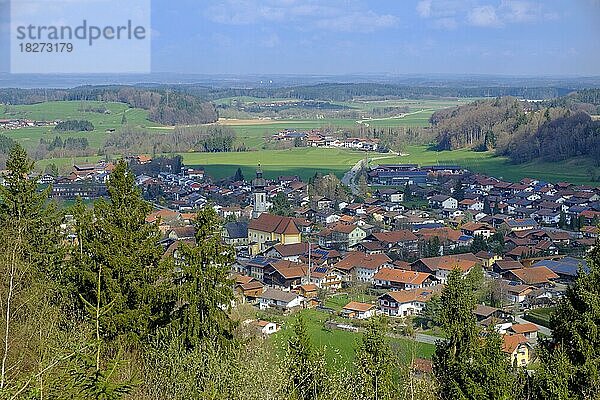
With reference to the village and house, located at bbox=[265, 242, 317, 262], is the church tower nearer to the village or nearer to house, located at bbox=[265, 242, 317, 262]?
the village

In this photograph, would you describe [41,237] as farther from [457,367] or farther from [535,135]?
[535,135]

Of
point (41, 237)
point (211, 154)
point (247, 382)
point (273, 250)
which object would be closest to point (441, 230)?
point (273, 250)

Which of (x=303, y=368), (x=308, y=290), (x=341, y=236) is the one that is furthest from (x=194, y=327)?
(x=341, y=236)

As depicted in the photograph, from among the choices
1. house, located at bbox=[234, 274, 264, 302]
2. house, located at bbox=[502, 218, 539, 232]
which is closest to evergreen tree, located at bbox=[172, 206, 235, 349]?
house, located at bbox=[234, 274, 264, 302]

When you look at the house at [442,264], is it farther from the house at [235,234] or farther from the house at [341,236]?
the house at [235,234]

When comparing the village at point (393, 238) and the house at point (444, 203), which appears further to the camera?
the house at point (444, 203)

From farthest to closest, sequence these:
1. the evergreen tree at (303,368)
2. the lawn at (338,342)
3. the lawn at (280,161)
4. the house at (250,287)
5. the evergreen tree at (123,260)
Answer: the lawn at (280,161), the house at (250,287), the lawn at (338,342), the evergreen tree at (123,260), the evergreen tree at (303,368)

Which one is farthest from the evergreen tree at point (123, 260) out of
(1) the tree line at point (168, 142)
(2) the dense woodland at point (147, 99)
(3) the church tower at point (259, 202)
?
(2) the dense woodland at point (147, 99)
